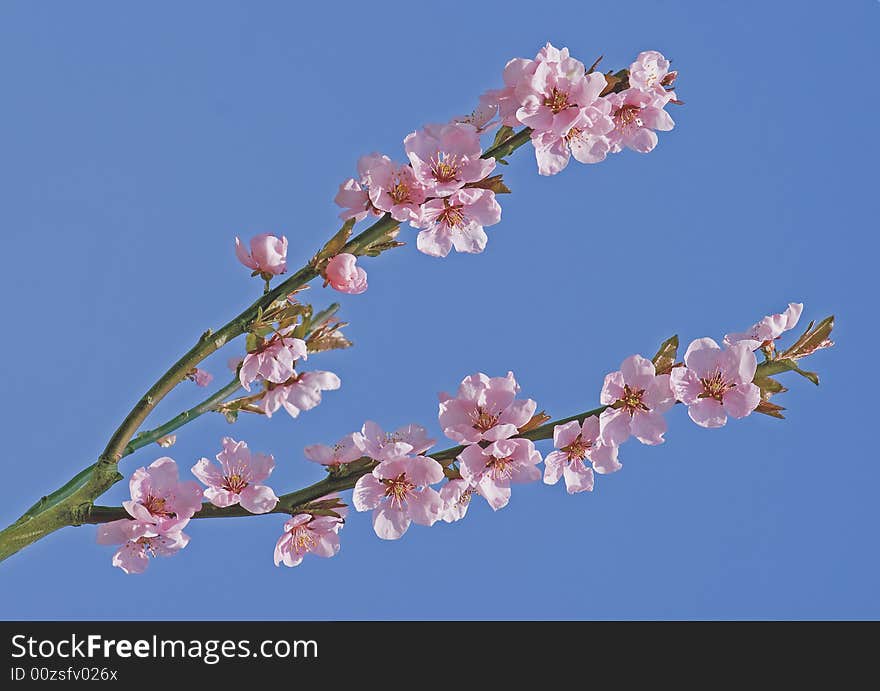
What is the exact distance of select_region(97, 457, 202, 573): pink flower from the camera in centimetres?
137

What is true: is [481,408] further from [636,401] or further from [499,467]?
[636,401]

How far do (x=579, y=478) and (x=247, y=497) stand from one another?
505mm

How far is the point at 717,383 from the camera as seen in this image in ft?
4.30

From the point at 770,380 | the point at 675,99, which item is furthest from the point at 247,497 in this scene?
the point at 675,99

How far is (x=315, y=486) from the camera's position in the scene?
1394 mm

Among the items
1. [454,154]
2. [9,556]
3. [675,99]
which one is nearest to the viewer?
[9,556]

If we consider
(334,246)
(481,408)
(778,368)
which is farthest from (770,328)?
(334,246)

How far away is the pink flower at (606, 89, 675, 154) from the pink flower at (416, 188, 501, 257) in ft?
0.82

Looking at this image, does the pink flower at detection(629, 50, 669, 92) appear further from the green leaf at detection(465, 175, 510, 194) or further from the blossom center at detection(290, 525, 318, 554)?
the blossom center at detection(290, 525, 318, 554)

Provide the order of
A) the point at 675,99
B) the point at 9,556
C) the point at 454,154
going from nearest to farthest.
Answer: the point at 9,556
the point at 454,154
the point at 675,99

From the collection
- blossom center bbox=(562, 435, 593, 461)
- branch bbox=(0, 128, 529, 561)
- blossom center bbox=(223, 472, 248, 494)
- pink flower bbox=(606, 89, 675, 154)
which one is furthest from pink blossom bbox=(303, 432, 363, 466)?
pink flower bbox=(606, 89, 675, 154)

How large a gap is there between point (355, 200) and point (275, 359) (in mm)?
286

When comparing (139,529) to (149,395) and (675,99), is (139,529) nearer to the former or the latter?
(149,395)

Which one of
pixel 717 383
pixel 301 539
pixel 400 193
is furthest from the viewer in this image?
pixel 301 539
